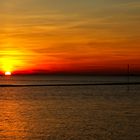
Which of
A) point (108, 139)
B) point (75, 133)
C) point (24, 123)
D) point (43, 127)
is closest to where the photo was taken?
point (108, 139)

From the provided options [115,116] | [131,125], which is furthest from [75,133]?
[115,116]

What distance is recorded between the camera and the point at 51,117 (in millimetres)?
40875

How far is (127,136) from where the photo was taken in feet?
95.6

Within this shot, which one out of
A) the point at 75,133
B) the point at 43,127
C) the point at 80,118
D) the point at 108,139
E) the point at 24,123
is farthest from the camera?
the point at 80,118

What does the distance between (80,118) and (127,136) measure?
10838 millimetres

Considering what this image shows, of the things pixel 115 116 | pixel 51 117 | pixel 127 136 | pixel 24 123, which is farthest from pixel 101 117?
pixel 127 136

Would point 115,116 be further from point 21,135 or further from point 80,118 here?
point 21,135

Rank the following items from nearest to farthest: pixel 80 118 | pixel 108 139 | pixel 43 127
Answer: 1. pixel 108 139
2. pixel 43 127
3. pixel 80 118

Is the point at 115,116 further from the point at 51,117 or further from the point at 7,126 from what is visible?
the point at 7,126

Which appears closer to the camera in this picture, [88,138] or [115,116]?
[88,138]

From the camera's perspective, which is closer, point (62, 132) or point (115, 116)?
point (62, 132)

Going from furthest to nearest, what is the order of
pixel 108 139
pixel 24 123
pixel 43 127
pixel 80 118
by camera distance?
pixel 80 118 < pixel 24 123 < pixel 43 127 < pixel 108 139

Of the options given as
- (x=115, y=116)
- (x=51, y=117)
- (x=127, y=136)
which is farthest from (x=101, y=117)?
(x=127, y=136)

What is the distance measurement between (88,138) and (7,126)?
8571mm
